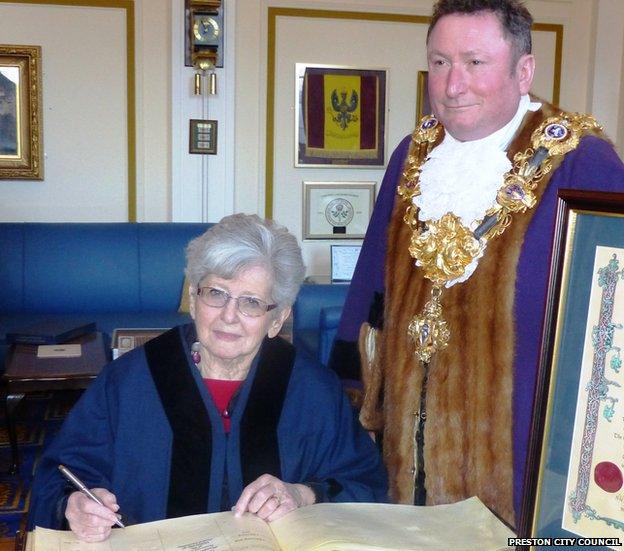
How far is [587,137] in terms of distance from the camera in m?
1.66

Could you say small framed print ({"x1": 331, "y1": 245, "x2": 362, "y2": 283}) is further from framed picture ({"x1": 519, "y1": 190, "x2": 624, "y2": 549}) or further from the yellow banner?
framed picture ({"x1": 519, "y1": 190, "x2": 624, "y2": 549})

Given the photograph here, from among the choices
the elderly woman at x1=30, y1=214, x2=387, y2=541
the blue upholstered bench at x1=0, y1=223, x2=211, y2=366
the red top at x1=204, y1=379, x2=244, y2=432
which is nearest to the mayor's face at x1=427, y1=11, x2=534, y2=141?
the elderly woman at x1=30, y1=214, x2=387, y2=541

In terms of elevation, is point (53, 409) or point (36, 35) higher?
point (36, 35)

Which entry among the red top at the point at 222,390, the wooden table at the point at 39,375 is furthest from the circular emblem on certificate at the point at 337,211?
the red top at the point at 222,390

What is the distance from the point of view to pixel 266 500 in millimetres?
1255

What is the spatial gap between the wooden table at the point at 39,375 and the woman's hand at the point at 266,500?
2.53m

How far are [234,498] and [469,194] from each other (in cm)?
77

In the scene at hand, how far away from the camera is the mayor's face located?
158 cm

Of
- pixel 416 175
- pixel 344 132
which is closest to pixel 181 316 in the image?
pixel 344 132

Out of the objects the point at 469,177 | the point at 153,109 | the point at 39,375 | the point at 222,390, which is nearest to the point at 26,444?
the point at 39,375

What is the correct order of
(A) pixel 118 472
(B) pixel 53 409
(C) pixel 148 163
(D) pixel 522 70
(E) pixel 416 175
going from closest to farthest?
(A) pixel 118 472, (D) pixel 522 70, (E) pixel 416 175, (B) pixel 53 409, (C) pixel 148 163

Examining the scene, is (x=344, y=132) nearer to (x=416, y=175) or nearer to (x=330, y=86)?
(x=330, y=86)

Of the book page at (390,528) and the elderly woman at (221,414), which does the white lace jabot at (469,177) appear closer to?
the elderly woman at (221,414)

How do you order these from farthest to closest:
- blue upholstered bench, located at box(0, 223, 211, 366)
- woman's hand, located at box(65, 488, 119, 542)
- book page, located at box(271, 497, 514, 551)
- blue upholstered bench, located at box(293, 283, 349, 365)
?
blue upholstered bench, located at box(0, 223, 211, 366) < blue upholstered bench, located at box(293, 283, 349, 365) < woman's hand, located at box(65, 488, 119, 542) < book page, located at box(271, 497, 514, 551)
